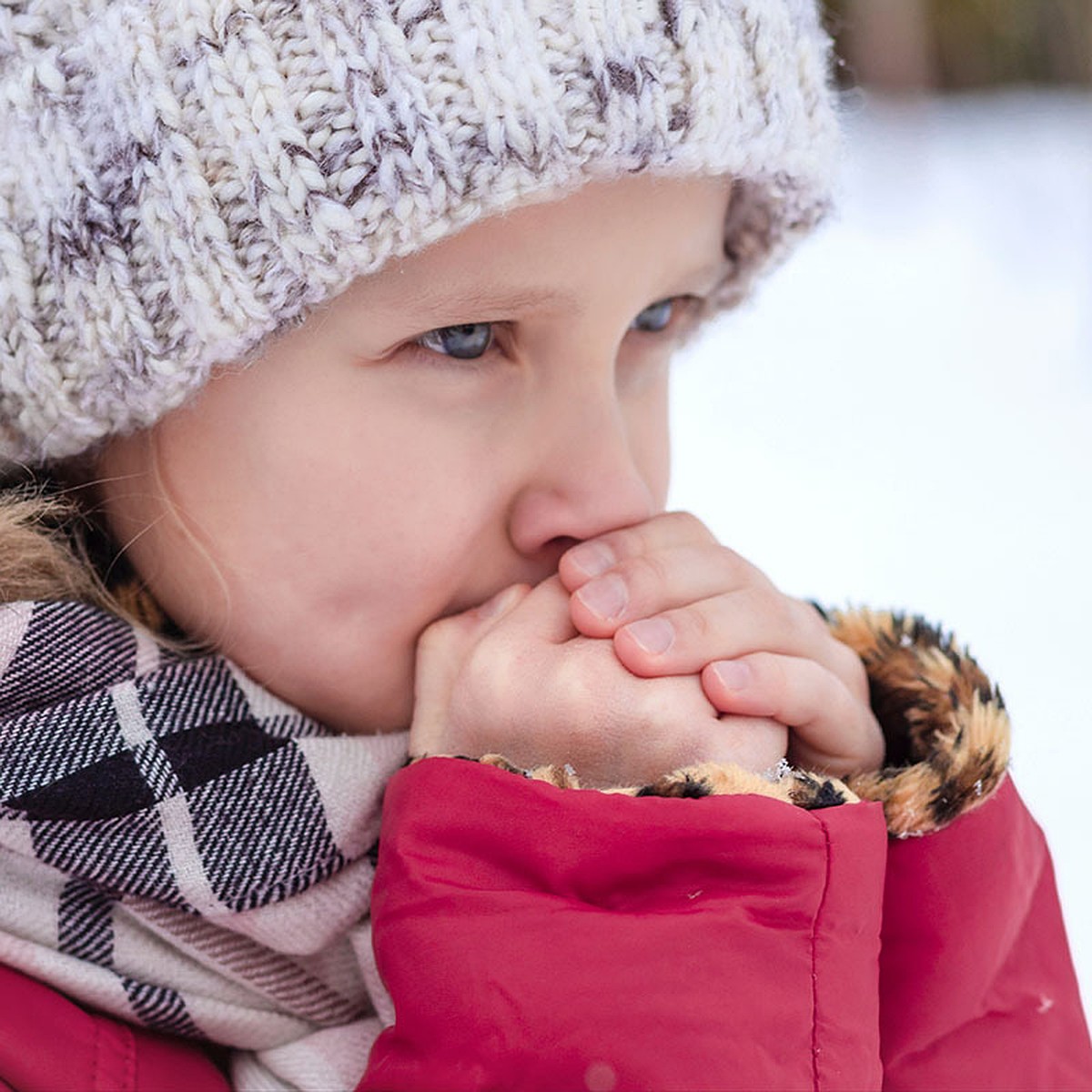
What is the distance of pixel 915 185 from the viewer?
4.71m

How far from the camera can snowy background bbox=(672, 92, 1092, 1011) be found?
1.96 metres

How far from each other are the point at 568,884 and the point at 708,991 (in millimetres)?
99

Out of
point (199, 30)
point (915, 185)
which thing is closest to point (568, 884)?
point (199, 30)

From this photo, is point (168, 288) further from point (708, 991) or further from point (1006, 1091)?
point (1006, 1091)

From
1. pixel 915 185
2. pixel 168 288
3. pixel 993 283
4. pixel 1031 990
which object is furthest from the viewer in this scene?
pixel 915 185

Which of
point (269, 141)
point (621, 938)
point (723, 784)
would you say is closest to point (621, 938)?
point (621, 938)

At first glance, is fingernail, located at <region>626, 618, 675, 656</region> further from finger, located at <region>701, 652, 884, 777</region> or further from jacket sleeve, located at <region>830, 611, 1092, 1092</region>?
jacket sleeve, located at <region>830, 611, 1092, 1092</region>

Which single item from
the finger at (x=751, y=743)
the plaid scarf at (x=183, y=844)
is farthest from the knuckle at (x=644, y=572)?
the plaid scarf at (x=183, y=844)

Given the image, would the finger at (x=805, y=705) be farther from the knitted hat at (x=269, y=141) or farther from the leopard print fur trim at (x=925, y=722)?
the knitted hat at (x=269, y=141)

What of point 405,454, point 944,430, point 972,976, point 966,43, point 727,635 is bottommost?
point 944,430

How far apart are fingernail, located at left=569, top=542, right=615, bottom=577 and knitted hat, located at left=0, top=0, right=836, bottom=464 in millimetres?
234

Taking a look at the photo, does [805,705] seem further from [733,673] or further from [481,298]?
[481,298]

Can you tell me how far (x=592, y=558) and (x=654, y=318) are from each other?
0.22m

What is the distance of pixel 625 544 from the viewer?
93cm
